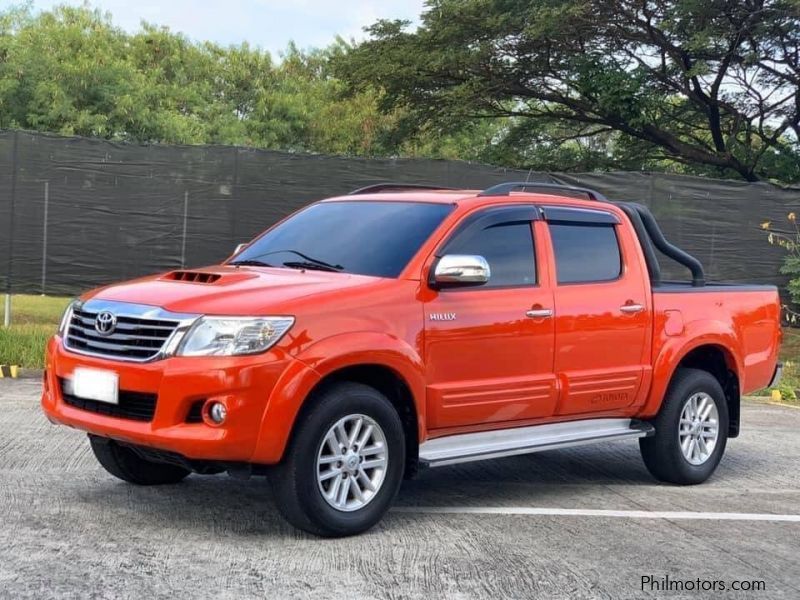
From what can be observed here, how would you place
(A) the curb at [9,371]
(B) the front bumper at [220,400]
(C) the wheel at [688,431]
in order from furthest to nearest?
(A) the curb at [9,371], (C) the wheel at [688,431], (B) the front bumper at [220,400]

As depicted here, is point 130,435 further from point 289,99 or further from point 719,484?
point 289,99

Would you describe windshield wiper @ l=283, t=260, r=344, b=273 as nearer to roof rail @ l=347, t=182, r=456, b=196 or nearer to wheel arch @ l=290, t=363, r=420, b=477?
wheel arch @ l=290, t=363, r=420, b=477

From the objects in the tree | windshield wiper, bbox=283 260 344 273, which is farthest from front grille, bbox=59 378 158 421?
the tree

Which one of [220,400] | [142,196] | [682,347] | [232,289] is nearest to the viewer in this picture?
[220,400]

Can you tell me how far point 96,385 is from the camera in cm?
525

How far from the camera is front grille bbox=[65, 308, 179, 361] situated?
199 inches

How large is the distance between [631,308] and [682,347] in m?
0.55

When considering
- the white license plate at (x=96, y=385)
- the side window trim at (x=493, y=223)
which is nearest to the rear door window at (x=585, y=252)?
the side window trim at (x=493, y=223)

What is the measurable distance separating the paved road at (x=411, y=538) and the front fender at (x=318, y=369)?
1.81 feet

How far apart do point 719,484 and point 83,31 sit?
3986cm

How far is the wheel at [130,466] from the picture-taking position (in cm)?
610

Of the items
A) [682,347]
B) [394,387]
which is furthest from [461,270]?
[682,347]

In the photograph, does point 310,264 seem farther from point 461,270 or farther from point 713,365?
point 713,365

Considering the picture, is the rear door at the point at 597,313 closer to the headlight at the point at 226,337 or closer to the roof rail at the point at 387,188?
the roof rail at the point at 387,188
